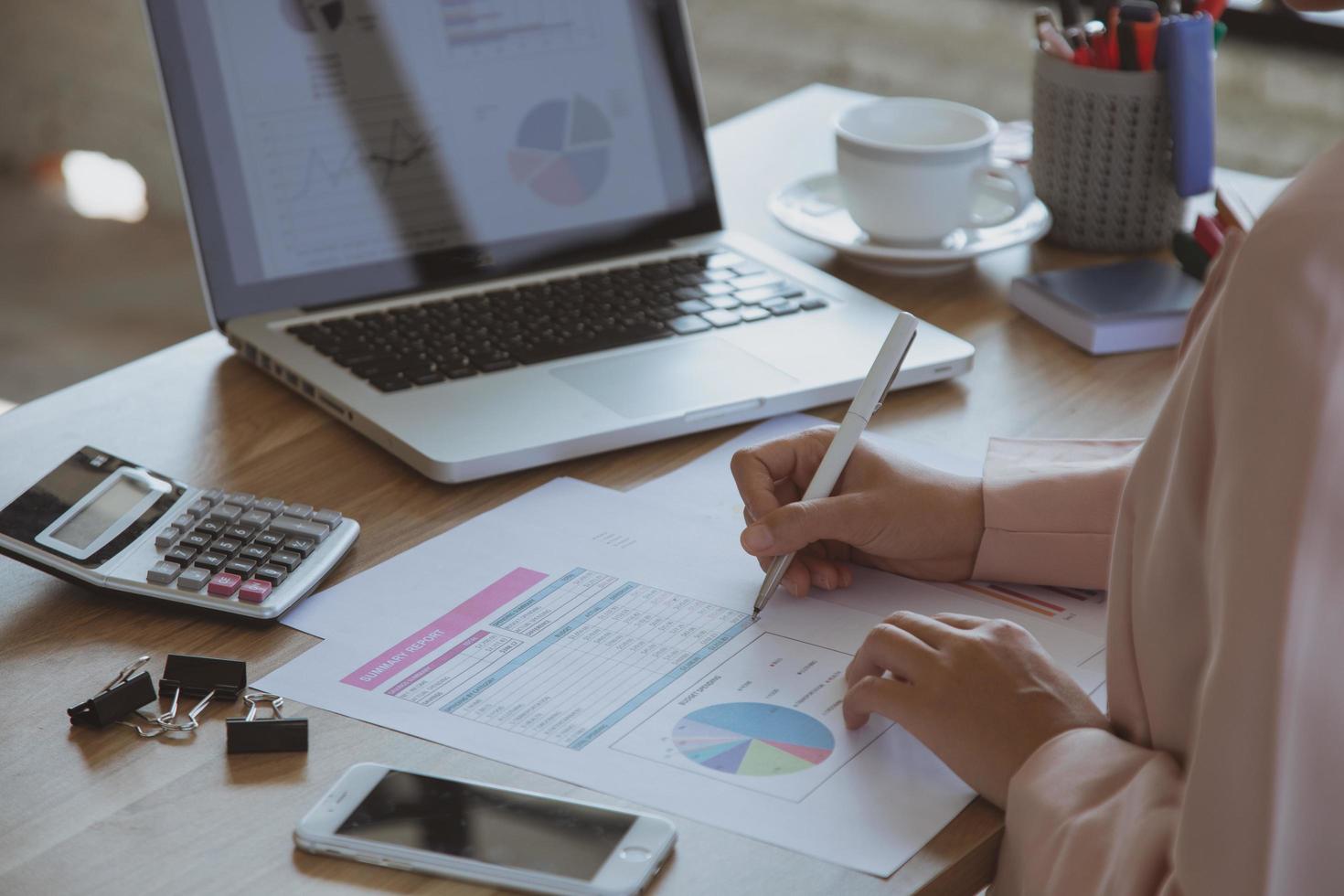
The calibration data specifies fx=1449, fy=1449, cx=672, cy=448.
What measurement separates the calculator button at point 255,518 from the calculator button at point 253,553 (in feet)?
0.07

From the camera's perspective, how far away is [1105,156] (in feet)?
4.15

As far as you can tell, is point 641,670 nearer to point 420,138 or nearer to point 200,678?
point 200,678

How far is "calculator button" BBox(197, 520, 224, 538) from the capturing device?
2.66 feet

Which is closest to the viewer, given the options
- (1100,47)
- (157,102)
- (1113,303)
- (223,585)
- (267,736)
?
(267,736)

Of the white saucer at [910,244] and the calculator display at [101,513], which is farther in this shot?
the white saucer at [910,244]

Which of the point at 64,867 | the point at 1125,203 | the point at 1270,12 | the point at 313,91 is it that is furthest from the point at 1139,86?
the point at 1270,12

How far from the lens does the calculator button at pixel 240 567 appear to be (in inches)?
30.9

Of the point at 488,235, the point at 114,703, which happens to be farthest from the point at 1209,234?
the point at 114,703

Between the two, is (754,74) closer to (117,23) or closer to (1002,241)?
(117,23)

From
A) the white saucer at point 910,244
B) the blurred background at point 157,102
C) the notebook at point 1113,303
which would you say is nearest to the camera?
the notebook at point 1113,303

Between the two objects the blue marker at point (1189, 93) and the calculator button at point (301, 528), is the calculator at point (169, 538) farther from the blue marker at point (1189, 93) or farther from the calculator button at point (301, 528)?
the blue marker at point (1189, 93)

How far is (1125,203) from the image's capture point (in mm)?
1274

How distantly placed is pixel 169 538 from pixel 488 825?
→ 30cm

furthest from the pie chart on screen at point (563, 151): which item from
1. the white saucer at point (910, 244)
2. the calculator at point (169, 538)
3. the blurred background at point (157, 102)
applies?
the blurred background at point (157, 102)
